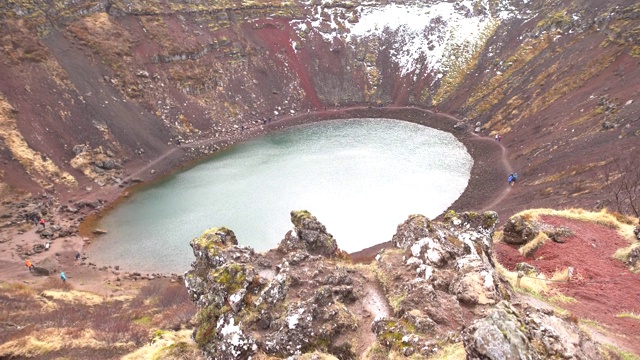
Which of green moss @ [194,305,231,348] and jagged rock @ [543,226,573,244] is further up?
green moss @ [194,305,231,348]

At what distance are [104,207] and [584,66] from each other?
7012 cm

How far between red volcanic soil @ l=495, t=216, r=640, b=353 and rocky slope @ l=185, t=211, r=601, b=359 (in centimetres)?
298

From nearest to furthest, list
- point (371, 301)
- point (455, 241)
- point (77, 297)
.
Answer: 1. point (371, 301)
2. point (455, 241)
3. point (77, 297)

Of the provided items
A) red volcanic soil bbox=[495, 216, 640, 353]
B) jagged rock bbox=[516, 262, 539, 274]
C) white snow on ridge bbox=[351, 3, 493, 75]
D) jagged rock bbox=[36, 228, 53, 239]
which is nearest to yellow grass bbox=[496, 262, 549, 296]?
red volcanic soil bbox=[495, 216, 640, 353]

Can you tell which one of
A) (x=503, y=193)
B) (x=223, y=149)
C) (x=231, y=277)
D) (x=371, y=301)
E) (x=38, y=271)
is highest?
(x=223, y=149)

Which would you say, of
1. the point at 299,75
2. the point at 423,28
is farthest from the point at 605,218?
the point at 423,28

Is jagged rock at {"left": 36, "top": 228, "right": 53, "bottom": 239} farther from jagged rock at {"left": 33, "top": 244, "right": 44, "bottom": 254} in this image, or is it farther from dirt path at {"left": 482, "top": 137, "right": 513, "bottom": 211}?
dirt path at {"left": 482, "top": 137, "right": 513, "bottom": 211}

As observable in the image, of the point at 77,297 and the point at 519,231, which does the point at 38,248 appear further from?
the point at 519,231

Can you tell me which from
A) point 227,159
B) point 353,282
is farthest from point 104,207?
point 353,282

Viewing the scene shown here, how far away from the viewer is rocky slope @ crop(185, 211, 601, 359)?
37.2 ft

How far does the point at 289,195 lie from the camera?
50406 millimetres

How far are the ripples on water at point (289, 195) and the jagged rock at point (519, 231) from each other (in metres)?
18.2

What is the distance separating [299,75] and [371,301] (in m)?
77.3

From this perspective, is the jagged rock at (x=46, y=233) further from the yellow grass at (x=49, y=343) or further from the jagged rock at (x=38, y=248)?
the yellow grass at (x=49, y=343)
